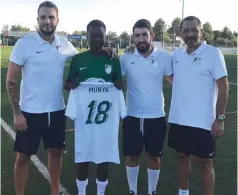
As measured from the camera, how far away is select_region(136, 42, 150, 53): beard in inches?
158

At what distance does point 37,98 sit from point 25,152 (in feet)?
1.98

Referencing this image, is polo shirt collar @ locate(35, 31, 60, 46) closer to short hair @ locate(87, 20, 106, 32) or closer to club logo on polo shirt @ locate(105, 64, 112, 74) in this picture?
short hair @ locate(87, 20, 106, 32)

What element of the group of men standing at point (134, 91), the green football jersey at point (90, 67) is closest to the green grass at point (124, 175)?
the group of men standing at point (134, 91)

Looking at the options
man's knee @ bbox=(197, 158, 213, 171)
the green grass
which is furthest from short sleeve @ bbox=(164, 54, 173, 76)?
the green grass

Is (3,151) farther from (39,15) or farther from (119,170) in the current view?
(39,15)

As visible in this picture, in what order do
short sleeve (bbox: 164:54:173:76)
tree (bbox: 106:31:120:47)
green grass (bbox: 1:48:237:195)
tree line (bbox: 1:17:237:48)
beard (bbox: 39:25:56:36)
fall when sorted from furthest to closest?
1. tree line (bbox: 1:17:237:48)
2. green grass (bbox: 1:48:237:195)
3. tree (bbox: 106:31:120:47)
4. short sleeve (bbox: 164:54:173:76)
5. beard (bbox: 39:25:56:36)

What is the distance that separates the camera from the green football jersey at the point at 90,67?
3783 millimetres

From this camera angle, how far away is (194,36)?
12.9 ft

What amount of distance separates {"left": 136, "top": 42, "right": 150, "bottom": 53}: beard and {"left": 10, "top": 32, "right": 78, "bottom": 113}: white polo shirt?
823 millimetres

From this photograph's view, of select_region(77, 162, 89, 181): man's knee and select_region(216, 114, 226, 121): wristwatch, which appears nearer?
select_region(216, 114, 226, 121): wristwatch

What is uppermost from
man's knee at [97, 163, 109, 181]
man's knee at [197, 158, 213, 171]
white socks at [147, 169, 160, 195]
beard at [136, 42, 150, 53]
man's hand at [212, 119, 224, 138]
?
beard at [136, 42, 150, 53]

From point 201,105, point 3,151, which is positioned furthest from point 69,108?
point 3,151

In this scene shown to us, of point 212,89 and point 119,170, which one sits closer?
point 212,89

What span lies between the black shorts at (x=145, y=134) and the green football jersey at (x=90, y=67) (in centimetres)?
68
